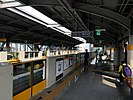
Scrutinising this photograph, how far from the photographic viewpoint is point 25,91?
19.9 ft

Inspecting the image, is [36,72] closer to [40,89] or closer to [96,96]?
[40,89]

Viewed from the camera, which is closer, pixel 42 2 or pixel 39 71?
pixel 39 71

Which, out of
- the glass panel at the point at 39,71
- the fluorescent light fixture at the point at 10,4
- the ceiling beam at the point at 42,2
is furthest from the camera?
the fluorescent light fixture at the point at 10,4

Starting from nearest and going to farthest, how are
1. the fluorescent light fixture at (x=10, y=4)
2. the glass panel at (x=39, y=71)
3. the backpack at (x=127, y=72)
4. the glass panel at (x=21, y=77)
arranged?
the glass panel at (x=21, y=77)
the glass panel at (x=39, y=71)
the fluorescent light fixture at (x=10, y=4)
the backpack at (x=127, y=72)

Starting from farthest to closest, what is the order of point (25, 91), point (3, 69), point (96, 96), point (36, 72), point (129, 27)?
1. point (129, 27)
2. point (96, 96)
3. point (36, 72)
4. point (25, 91)
5. point (3, 69)

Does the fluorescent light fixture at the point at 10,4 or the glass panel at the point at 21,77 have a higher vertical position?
the fluorescent light fixture at the point at 10,4

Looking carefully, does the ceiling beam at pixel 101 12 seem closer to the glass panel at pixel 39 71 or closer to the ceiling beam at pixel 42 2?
the ceiling beam at pixel 42 2

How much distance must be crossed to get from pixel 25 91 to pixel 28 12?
884 cm

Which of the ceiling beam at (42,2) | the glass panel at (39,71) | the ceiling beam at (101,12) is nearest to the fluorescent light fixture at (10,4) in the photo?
the ceiling beam at (42,2)

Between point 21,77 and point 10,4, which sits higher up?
point 10,4

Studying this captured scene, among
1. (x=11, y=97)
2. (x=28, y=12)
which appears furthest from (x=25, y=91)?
(x=28, y=12)

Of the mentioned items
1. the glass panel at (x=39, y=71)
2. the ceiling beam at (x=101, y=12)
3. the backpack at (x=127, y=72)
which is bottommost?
the backpack at (x=127, y=72)

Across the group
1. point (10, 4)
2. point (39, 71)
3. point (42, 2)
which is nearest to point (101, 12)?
point (42, 2)

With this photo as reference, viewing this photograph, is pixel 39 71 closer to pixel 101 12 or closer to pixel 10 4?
pixel 10 4
